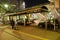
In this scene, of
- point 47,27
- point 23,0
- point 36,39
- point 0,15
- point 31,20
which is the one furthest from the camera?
point 23,0

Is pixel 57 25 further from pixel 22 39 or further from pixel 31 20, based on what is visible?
pixel 31 20

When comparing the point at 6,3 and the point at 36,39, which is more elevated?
the point at 6,3

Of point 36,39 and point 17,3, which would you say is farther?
point 17,3

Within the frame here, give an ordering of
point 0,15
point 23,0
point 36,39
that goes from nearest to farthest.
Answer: point 36,39 < point 0,15 < point 23,0

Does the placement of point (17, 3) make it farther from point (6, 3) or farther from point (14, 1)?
point (6, 3)

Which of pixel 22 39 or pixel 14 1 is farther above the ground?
pixel 14 1

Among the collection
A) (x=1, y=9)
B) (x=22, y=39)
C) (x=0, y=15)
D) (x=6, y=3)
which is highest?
(x=6, y=3)

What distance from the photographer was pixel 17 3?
3412 cm

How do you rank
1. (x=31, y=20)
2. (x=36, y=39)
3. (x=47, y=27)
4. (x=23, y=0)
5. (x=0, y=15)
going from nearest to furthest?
(x=36, y=39)
(x=47, y=27)
(x=31, y=20)
(x=0, y=15)
(x=23, y=0)

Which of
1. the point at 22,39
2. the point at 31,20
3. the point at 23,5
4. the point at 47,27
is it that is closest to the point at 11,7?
the point at 23,5

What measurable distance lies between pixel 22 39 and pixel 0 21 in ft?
80.9

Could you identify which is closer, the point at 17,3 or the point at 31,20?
the point at 31,20

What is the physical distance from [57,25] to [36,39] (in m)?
8.50

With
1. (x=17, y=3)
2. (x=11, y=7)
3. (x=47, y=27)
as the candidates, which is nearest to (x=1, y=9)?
(x=11, y=7)
